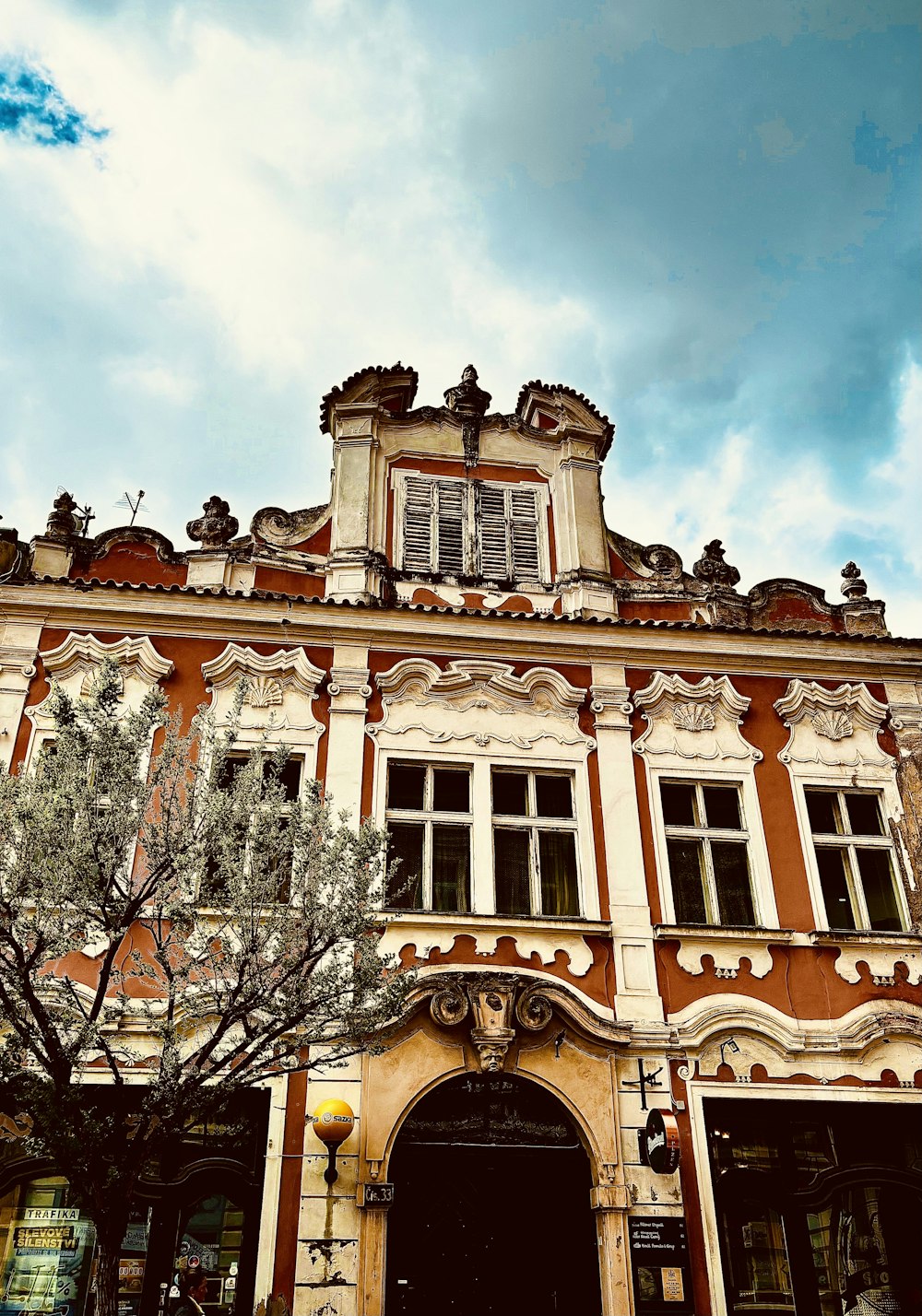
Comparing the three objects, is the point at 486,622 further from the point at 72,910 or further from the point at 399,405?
the point at 72,910

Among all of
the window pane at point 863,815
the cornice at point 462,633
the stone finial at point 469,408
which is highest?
the stone finial at point 469,408

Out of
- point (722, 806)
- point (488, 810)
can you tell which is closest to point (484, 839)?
point (488, 810)

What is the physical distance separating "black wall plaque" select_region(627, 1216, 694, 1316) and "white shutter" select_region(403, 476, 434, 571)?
23.8 ft

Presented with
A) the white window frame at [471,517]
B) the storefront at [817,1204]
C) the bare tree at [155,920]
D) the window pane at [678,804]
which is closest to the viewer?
the bare tree at [155,920]

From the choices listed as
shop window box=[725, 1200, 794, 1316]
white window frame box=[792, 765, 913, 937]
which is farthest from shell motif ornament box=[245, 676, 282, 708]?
shop window box=[725, 1200, 794, 1316]

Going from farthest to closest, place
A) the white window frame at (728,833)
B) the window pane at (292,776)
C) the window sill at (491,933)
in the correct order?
1. the window pane at (292,776)
2. the white window frame at (728,833)
3. the window sill at (491,933)

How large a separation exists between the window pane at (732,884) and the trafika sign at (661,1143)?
2.12 metres

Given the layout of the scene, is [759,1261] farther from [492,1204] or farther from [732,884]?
[732,884]

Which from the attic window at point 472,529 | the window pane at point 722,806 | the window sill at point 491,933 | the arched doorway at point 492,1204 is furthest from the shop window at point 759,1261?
the attic window at point 472,529

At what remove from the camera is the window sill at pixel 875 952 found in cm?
1099

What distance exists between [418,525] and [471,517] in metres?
0.68

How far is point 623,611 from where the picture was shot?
1313 cm

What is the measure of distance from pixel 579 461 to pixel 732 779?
4.58 metres

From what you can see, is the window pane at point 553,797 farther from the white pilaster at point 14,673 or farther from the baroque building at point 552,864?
the white pilaster at point 14,673
